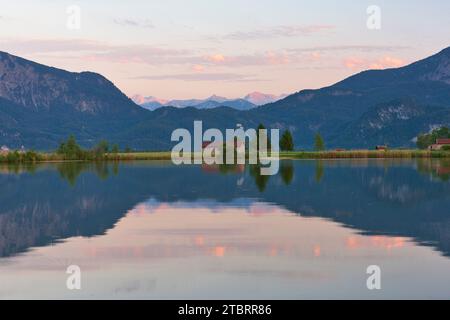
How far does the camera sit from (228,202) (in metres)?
56.9

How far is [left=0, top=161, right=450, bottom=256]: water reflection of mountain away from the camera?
3919 cm

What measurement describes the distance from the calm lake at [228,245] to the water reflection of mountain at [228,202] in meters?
0.09

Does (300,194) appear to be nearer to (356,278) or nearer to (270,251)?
(270,251)

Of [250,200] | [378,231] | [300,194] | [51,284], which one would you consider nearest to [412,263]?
[378,231]

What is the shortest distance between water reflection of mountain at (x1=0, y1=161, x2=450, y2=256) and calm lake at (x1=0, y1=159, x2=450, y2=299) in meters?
0.09

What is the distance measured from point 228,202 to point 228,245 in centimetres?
2248

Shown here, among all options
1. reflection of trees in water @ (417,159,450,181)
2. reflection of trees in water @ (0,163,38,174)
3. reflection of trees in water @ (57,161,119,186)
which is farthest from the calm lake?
reflection of trees in water @ (0,163,38,174)

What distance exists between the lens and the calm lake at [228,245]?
25156 millimetres

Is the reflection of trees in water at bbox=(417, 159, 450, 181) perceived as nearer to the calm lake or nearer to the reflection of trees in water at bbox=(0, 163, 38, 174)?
the calm lake

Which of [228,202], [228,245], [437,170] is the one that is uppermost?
[437,170]

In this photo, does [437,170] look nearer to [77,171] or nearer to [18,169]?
[77,171]

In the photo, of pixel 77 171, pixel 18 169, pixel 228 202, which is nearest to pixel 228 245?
pixel 228 202

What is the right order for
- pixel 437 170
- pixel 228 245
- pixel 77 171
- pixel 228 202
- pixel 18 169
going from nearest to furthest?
pixel 228 245
pixel 228 202
pixel 437 170
pixel 77 171
pixel 18 169

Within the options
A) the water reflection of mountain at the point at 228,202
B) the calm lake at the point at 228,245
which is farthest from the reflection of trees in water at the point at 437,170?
the calm lake at the point at 228,245
